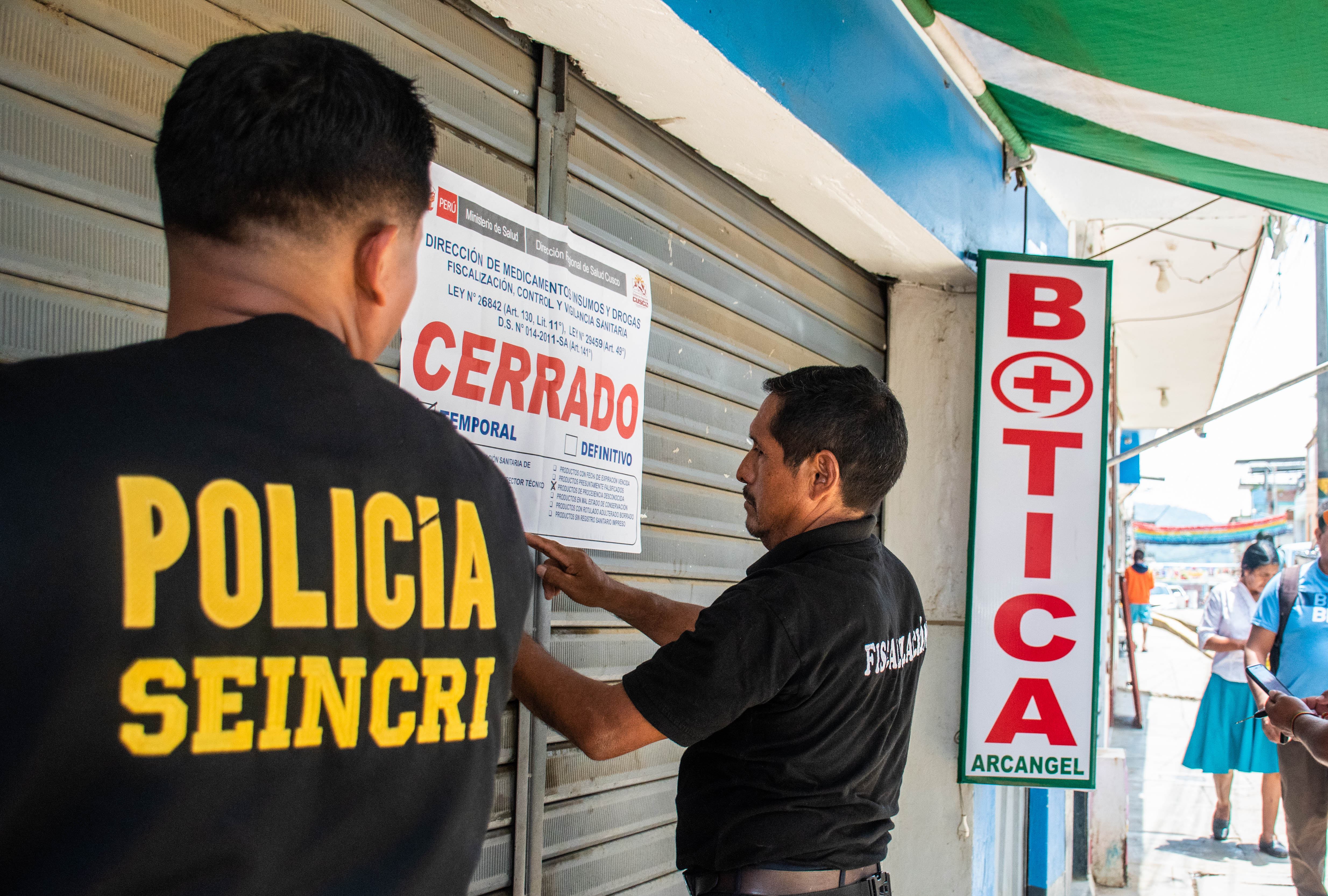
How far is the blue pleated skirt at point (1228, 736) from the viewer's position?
6.69 m

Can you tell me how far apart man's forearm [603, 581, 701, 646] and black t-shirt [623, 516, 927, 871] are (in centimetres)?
23

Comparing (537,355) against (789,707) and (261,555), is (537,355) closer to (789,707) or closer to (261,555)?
(789,707)

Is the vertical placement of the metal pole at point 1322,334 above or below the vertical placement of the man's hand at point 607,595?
above

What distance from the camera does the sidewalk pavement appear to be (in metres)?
6.31

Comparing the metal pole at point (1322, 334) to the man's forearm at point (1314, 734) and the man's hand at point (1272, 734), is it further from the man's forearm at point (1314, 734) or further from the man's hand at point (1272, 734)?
the man's forearm at point (1314, 734)

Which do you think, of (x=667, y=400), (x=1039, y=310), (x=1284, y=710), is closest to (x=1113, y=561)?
(x=1284, y=710)

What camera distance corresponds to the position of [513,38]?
240 cm

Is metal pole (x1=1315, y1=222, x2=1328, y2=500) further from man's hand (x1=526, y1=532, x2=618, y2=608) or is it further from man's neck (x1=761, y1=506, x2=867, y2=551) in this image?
man's hand (x1=526, y1=532, x2=618, y2=608)

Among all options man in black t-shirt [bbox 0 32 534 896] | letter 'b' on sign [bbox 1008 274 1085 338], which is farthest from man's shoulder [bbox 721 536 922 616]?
letter 'b' on sign [bbox 1008 274 1085 338]

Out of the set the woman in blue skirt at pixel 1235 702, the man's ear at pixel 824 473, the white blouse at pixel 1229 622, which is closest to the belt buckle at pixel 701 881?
the man's ear at pixel 824 473

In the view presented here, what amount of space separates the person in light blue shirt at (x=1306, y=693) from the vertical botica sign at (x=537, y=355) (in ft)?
12.6

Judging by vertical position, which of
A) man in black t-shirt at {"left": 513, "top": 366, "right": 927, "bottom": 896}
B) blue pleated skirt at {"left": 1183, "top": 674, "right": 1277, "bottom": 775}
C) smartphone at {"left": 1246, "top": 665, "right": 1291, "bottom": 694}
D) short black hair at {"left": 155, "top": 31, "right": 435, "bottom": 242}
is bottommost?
blue pleated skirt at {"left": 1183, "top": 674, "right": 1277, "bottom": 775}

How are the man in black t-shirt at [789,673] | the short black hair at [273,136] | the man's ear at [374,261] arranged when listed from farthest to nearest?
the man in black t-shirt at [789,673] < the man's ear at [374,261] < the short black hair at [273,136]

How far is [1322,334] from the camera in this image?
1267 centimetres
